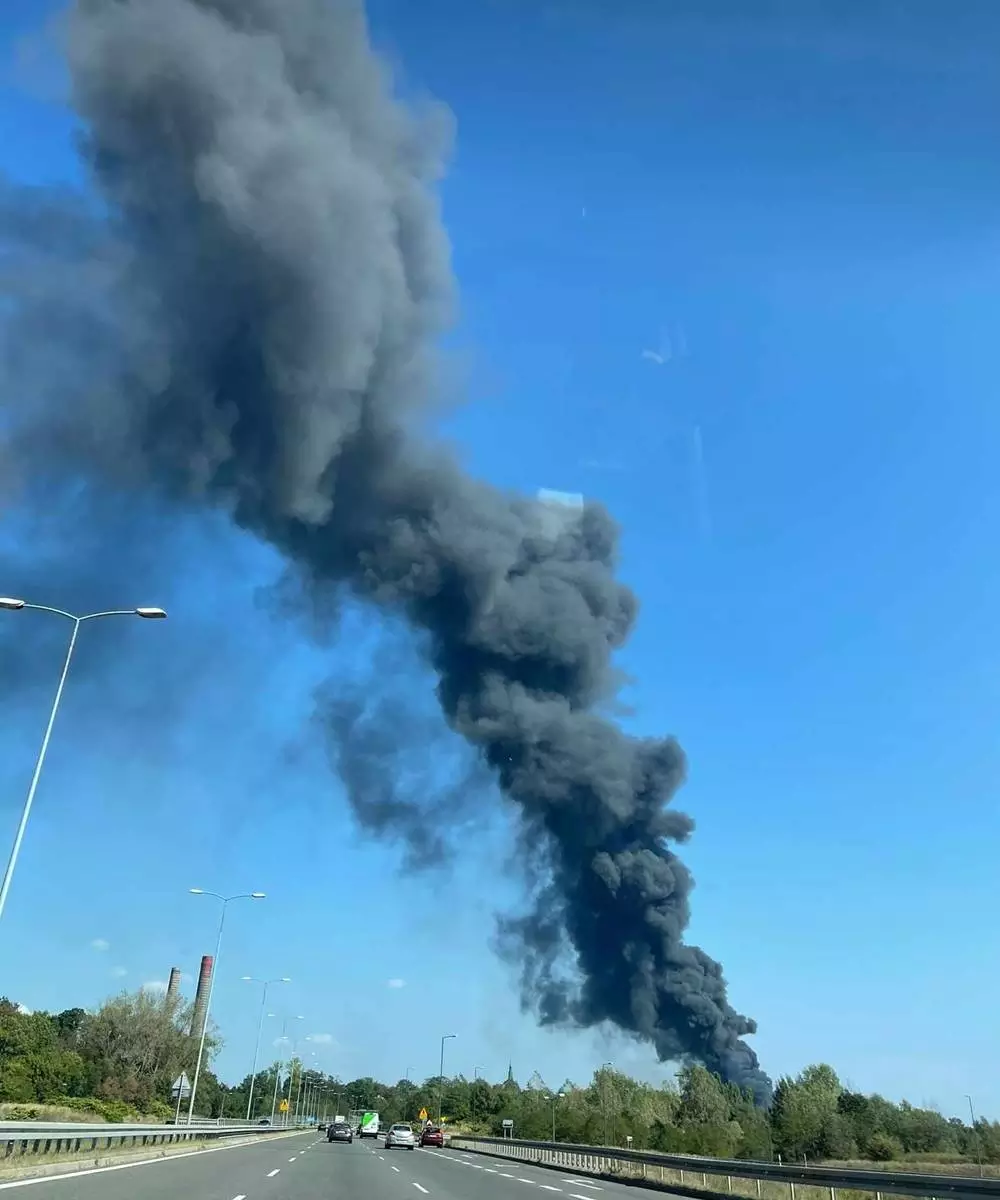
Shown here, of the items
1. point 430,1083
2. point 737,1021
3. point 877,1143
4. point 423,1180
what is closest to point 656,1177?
point 423,1180

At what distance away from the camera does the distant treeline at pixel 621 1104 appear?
56.0 metres

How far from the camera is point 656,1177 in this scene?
26.9 meters

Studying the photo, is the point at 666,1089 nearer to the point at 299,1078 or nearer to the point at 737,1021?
the point at 299,1078

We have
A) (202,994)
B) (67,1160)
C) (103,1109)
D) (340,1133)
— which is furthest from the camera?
(202,994)

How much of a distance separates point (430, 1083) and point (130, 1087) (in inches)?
5064

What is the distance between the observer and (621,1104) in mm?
103375

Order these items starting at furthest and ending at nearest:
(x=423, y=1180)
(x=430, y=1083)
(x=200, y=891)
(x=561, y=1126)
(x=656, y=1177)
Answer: (x=430, y=1083) < (x=561, y=1126) < (x=200, y=891) < (x=656, y=1177) < (x=423, y=1180)

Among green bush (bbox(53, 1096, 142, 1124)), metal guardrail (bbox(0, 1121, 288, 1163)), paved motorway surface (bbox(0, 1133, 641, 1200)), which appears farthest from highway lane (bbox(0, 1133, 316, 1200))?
green bush (bbox(53, 1096, 142, 1124))

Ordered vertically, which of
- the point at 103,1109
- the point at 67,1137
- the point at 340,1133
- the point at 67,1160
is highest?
the point at 103,1109

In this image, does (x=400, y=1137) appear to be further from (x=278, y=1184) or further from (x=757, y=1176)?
(x=278, y=1184)

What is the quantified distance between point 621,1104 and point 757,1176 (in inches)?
3647

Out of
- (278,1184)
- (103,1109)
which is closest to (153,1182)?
(278,1184)

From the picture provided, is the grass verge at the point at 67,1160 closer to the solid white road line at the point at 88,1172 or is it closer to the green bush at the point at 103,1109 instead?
the solid white road line at the point at 88,1172

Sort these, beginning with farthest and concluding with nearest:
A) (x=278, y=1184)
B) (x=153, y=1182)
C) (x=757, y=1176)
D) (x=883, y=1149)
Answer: (x=883, y=1149) → (x=757, y=1176) → (x=278, y=1184) → (x=153, y=1182)
